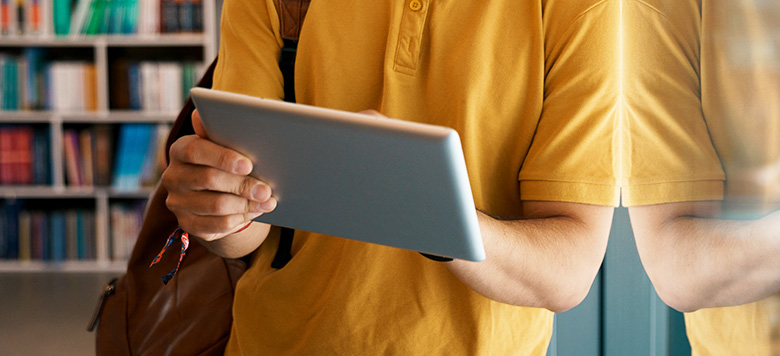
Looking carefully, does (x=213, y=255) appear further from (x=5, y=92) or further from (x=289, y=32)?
(x=5, y=92)

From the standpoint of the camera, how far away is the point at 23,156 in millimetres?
3637

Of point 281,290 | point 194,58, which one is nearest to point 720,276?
point 281,290

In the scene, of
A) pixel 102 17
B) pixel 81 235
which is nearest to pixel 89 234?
pixel 81 235

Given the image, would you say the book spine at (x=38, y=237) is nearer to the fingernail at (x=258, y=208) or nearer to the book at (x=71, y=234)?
the book at (x=71, y=234)

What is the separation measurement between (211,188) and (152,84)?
325cm

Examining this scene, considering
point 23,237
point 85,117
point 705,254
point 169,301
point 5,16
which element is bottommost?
point 23,237

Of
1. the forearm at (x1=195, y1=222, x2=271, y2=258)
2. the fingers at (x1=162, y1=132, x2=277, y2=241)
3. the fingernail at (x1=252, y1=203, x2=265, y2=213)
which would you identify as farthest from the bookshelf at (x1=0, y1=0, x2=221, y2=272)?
the fingernail at (x1=252, y1=203, x2=265, y2=213)

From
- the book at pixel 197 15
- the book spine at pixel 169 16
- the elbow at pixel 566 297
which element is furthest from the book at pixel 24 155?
the elbow at pixel 566 297

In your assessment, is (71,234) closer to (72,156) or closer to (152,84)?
(72,156)

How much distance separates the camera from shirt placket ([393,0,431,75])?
29.1 inches

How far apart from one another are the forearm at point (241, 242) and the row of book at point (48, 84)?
10.5ft

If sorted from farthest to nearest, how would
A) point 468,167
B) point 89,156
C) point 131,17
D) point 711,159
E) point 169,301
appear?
1. point 89,156
2. point 131,17
3. point 169,301
4. point 468,167
5. point 711,159

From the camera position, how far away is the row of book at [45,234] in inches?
145

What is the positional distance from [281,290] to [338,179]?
34cm
